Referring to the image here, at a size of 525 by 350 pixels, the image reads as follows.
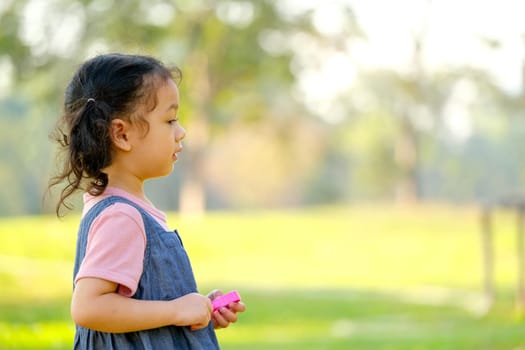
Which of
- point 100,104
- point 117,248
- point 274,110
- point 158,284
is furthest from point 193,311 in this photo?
point 274,110

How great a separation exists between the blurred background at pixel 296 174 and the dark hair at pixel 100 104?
268mm

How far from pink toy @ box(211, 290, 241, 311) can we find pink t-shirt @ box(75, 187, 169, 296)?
27cm

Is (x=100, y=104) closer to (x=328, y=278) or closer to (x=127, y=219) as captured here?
(x=127, y=219)

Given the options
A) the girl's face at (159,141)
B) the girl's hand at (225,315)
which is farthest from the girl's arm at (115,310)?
the girl's face at (159,141)

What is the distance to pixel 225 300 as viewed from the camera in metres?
2.41

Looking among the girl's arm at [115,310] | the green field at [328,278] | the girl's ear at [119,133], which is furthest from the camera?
the green field at [328,278]

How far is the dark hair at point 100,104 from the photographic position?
232 cm

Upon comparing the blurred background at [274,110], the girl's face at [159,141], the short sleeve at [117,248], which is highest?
the blurred background at [274,110]

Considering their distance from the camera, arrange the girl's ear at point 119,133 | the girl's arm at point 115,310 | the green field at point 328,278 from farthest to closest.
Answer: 1. the green field at point 328,278
2. the girl's ear at point 119,133
3. the girl's arm at point 115,310

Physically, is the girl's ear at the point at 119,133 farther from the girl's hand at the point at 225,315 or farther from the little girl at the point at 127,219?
the girl's hand at the point at 225,315

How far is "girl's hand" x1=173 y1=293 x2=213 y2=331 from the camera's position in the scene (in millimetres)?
2225

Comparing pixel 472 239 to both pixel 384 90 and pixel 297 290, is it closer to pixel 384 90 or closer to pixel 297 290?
pixel 297 290

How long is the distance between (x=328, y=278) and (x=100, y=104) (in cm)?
1721

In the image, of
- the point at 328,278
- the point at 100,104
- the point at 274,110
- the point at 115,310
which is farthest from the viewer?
the point at 274,110
